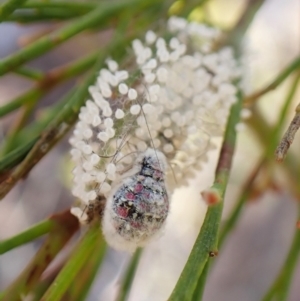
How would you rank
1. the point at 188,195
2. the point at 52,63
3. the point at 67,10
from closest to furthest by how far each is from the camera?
1. the point at 67,10
2. the point at 188,195
3. the point at 52,63

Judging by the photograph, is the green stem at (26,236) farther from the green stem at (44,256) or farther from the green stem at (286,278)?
the green stem at (286,278)

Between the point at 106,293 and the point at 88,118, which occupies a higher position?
the point at 88,118

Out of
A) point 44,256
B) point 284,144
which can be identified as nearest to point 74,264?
point 44,256

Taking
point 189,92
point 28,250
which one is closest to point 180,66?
point 189,92

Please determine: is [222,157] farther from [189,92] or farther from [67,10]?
[67,10]

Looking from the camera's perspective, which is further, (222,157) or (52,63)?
(52,63)

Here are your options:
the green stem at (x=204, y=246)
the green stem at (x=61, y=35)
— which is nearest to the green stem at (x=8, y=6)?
the green stem at (x=61, y=35)
